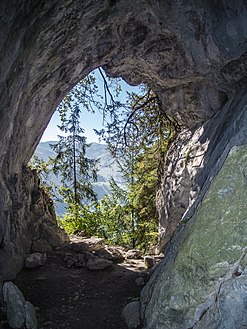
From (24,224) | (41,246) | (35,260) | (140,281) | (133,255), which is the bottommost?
(140,281)

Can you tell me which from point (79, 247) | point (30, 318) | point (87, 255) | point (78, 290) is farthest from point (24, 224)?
point (30, 318)

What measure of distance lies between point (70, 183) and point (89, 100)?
19.0 feet

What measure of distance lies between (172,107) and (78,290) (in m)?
5.51

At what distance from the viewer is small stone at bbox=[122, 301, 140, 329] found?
4.60 m

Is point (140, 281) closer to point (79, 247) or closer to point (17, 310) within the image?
point (79, 247)

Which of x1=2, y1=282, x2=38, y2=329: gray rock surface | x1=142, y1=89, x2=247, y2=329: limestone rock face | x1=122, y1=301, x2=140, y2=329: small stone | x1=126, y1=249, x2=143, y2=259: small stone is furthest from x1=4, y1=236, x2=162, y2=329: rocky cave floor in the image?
x1=142, y1=89, x2=247, y2=329: limestone rock face

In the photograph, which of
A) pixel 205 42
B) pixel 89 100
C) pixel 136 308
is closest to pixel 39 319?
pixel 136 308

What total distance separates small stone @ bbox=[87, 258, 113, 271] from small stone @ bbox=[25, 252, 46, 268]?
115 centimetres

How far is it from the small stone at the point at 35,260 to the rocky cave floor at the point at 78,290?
0.36 feet

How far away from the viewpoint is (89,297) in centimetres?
585

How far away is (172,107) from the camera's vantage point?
8.44 meters

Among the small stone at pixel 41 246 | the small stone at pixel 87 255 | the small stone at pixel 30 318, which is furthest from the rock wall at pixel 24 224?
the small stone at pixel 30 318

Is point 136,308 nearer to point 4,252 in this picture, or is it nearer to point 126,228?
point 4,252

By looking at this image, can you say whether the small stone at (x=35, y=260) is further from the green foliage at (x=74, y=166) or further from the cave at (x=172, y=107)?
the green foliage at (x=74, y=166)
